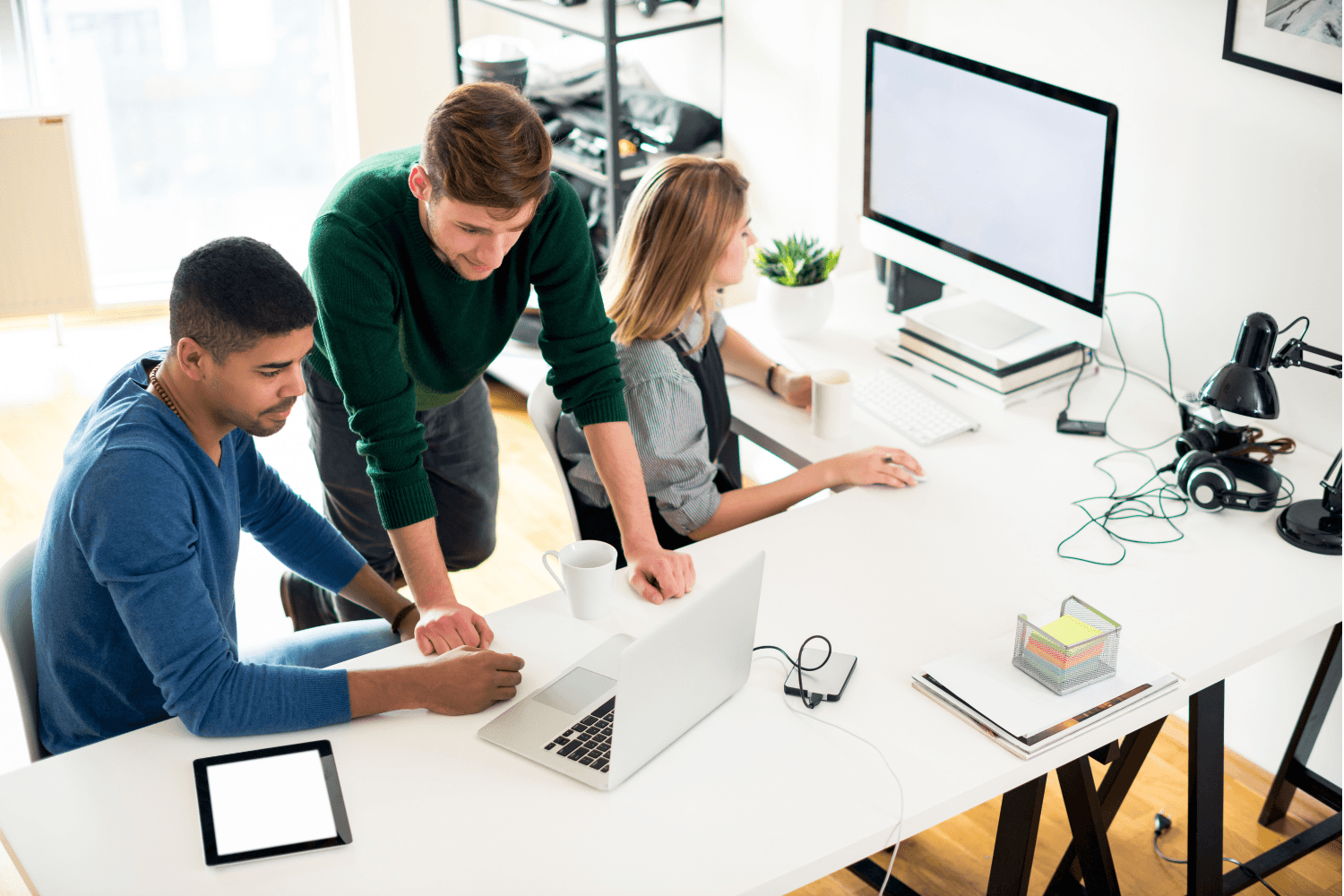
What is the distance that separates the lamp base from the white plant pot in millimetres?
978

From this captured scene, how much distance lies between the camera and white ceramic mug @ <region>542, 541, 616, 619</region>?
1693mm

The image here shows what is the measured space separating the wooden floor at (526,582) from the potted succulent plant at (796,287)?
0.96m

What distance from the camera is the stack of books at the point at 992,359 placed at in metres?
2.37

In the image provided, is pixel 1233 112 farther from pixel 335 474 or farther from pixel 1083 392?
pixel 335 474

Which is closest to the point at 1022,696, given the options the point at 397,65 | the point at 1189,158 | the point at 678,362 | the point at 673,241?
the point at 678,362

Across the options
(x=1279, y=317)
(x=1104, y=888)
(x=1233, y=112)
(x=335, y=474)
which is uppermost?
(x=1233, y=112)

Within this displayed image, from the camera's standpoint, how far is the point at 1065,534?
1.95 metres

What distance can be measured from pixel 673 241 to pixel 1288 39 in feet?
3.54

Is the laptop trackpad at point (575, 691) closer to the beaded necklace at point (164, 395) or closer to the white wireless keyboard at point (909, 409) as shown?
the beaded necklace at point (164, 395)

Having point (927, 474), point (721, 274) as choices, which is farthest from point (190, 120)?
point (927, 474)

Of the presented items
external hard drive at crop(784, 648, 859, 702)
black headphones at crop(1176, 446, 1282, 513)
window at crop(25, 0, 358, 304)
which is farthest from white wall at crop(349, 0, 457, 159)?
external hard drive at crop(784, 648, 859, 702)

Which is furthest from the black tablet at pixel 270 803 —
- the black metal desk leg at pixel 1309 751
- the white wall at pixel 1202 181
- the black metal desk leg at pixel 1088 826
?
the black metal desk leg at pixel 1309 751

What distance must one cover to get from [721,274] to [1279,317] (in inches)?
40.2

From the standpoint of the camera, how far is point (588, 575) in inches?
66.5
